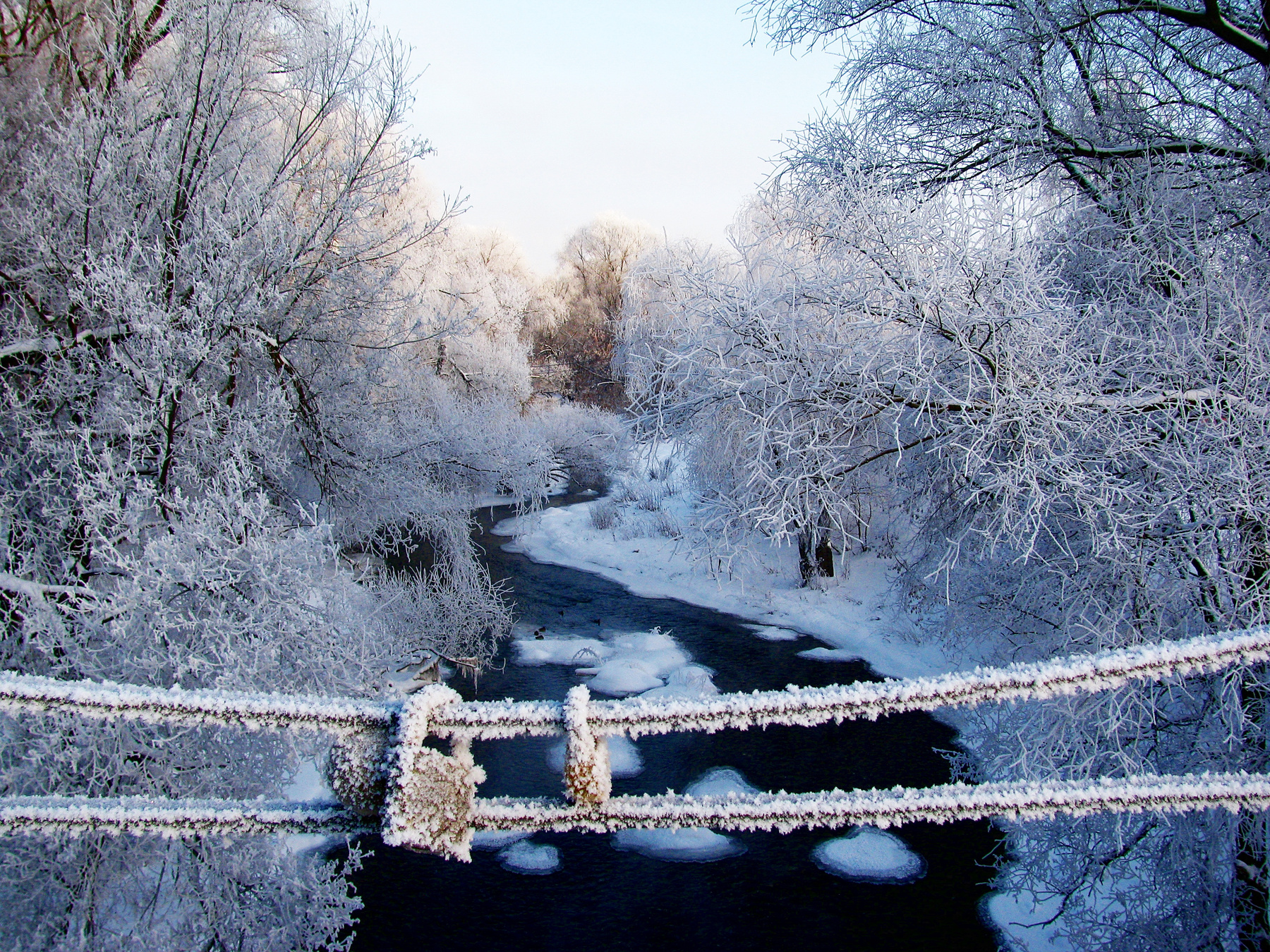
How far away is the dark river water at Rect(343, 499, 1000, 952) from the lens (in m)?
5.45

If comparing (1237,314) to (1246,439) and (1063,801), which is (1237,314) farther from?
(1063,801)

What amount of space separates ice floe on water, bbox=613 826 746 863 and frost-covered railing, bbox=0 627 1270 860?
18.5ft

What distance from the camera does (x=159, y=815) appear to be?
4.86ft

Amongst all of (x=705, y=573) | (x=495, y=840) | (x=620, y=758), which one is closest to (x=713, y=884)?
(x=620, y=758)

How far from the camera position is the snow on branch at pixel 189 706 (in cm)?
133

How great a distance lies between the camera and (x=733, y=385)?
4430mm

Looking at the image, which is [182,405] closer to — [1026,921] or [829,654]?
[1026,921]

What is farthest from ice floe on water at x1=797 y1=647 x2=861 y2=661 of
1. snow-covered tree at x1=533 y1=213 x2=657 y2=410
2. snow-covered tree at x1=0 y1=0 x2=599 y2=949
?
snow-covered tree at x1=533 y1=213 x2=657 y2=410

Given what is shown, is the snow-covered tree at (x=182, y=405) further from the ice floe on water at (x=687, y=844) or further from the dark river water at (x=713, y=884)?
the ice floe on water at (x=687, y=844)

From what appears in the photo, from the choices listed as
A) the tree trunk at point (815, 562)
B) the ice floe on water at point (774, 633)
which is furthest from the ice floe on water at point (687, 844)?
the tree trunk at point (815, 562)

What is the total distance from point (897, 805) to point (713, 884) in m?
5.52

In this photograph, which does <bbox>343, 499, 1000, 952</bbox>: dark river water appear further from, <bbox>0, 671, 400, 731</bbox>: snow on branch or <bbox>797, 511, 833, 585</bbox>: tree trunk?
<bbox>797, 511, 833, 585</bbox>: tree trunk

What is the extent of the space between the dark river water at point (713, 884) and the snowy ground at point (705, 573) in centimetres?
193

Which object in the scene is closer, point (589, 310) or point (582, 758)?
point (582, 758)
